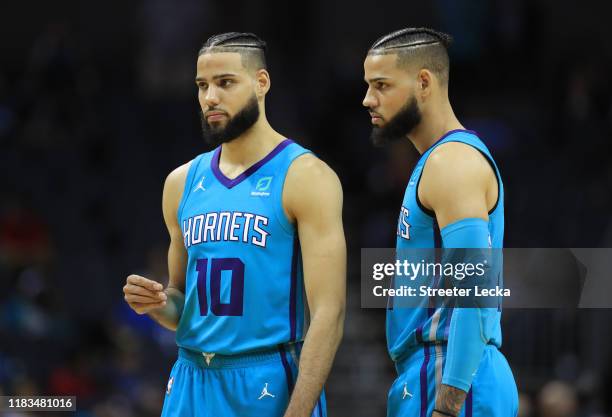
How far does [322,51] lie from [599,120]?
20.4ft

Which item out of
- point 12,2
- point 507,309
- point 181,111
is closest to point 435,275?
point 507,309

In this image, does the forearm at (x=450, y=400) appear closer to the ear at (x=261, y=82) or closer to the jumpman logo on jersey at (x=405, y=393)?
the jumpman logo on jersey at (x=405, y=393)

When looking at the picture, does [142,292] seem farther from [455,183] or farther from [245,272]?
[455,183]

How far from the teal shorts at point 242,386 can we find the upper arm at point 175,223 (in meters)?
0.54

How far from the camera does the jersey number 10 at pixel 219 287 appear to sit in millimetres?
5223

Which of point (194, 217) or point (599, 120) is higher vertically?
point (599, 120)

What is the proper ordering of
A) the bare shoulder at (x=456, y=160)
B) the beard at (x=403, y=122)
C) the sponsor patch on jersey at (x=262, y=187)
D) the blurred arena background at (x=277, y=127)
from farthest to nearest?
1. the blurred arena background at (x=277, y=127)
2. the sponsor patch on jersey at (x=262, y=187)
3. the beard at (x=403, y=122)
4. the bare shoulder at (x=456, y=160)

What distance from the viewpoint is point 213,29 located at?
57.1ft

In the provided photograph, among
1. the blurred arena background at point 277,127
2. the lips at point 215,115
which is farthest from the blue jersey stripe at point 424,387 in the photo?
the blurred arena background at point 277,127

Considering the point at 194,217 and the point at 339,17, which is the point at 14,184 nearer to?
the point at 339,17

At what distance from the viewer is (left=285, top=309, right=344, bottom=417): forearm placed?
5004 millimetres

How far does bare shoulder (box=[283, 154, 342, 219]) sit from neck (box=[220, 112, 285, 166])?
0.70 ft

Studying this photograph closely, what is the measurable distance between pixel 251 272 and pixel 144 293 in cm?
49

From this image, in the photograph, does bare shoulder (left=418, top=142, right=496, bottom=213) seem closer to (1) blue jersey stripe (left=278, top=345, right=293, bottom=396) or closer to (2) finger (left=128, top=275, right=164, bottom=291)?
(1) blue jersey stripe (left=278, top=345, right=293, bottom=396)
